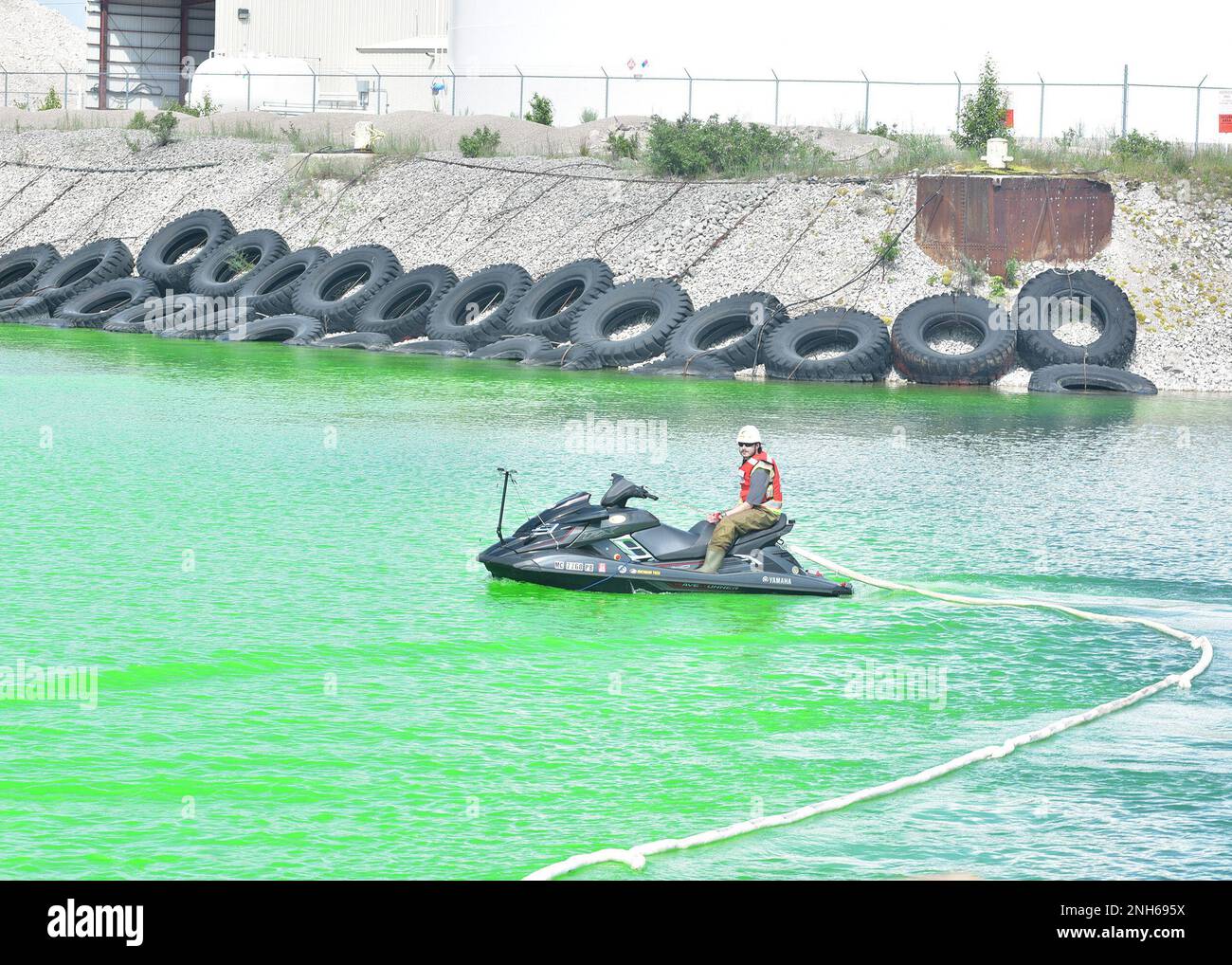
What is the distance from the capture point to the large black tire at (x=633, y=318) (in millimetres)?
35188

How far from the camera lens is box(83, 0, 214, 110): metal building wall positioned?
71438 millimetres

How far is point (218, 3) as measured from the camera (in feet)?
219

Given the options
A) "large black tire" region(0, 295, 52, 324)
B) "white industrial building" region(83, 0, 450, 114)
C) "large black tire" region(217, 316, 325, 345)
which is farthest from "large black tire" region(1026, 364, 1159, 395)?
"white industrial building" region(83, 0, 450, 114)

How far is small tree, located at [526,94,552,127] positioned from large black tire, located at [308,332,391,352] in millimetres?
16508

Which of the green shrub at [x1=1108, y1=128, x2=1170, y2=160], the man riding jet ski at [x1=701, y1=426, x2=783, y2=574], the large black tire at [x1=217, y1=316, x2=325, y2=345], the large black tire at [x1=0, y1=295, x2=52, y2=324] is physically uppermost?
the green shrub at [x1=1108, y1=128, x2=1170, y2=160]

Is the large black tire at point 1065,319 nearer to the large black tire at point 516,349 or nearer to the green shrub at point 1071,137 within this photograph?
the green shrub at point 1071,137

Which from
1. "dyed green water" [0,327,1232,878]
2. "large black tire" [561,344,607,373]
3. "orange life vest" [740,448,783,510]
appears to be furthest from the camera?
"large black tire" [561,344,607,373]

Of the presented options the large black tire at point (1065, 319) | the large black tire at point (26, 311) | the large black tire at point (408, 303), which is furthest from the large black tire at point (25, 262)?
the large black tire at point (1065, 319)

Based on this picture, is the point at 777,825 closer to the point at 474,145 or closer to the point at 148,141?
the point at 474,145

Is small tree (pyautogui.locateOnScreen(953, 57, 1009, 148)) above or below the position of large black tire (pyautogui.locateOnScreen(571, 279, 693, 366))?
above

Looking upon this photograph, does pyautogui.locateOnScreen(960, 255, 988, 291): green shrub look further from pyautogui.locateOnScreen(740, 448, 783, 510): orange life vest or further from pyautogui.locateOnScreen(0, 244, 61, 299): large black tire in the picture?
pyautogui.locateOnScreen(0, 244, 61, 299): large black tire

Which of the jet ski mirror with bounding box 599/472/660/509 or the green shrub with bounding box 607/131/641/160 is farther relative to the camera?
the green shrub with bounding box 607/131/641/160

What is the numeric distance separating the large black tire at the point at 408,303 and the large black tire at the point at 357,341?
1.29 ft

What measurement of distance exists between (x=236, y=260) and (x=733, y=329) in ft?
51.5
